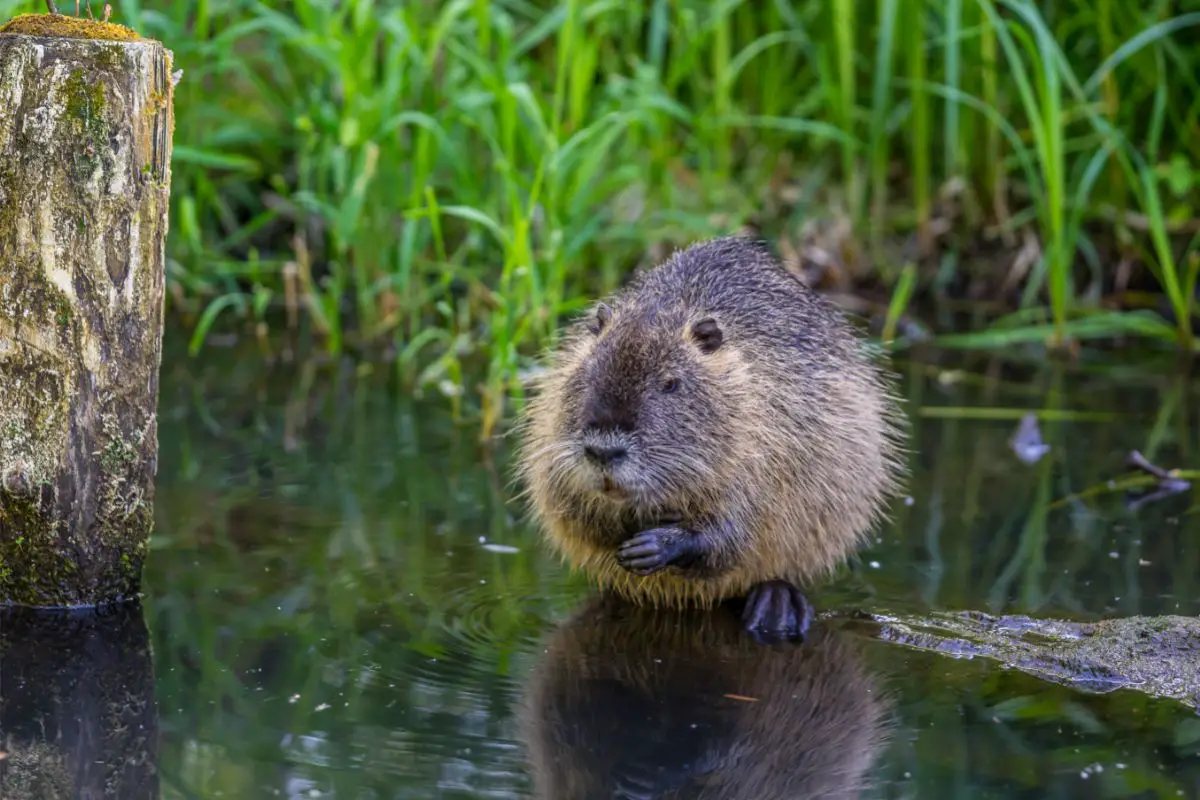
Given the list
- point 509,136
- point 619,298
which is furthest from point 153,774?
point 509,136

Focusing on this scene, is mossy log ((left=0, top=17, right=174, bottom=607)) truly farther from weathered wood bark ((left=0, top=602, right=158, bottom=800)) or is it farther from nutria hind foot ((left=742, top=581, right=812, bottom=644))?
nutria hind foot ((left=742, top=581, right=812, bottom=644))

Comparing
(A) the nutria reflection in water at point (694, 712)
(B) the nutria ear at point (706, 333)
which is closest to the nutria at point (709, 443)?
(B) the nutria ear at point (706, 333)

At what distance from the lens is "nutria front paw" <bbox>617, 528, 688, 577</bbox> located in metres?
3.43

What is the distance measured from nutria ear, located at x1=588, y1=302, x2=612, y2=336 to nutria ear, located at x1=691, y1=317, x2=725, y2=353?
0.22 meters

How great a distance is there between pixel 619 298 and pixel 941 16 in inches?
139

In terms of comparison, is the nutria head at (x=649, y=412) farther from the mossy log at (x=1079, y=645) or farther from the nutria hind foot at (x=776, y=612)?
the mossy log at (x=1079, y=645)

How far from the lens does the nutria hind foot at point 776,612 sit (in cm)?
357

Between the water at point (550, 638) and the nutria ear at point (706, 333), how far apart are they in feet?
2.09

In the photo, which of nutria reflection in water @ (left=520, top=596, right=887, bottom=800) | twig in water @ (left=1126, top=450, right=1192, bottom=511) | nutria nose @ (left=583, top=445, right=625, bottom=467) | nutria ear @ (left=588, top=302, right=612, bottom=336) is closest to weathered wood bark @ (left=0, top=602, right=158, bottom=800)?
nutria reflection in water @ (left=520, top=596, right=887, bottom=800)

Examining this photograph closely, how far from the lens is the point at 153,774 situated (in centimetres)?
273

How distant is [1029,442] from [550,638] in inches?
90.3

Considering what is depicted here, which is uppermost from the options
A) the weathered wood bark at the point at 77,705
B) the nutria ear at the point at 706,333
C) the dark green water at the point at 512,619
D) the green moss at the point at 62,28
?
the green moss at the point at 62,28

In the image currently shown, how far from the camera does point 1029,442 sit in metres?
5.19

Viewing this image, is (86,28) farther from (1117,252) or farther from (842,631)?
(1117,252)
